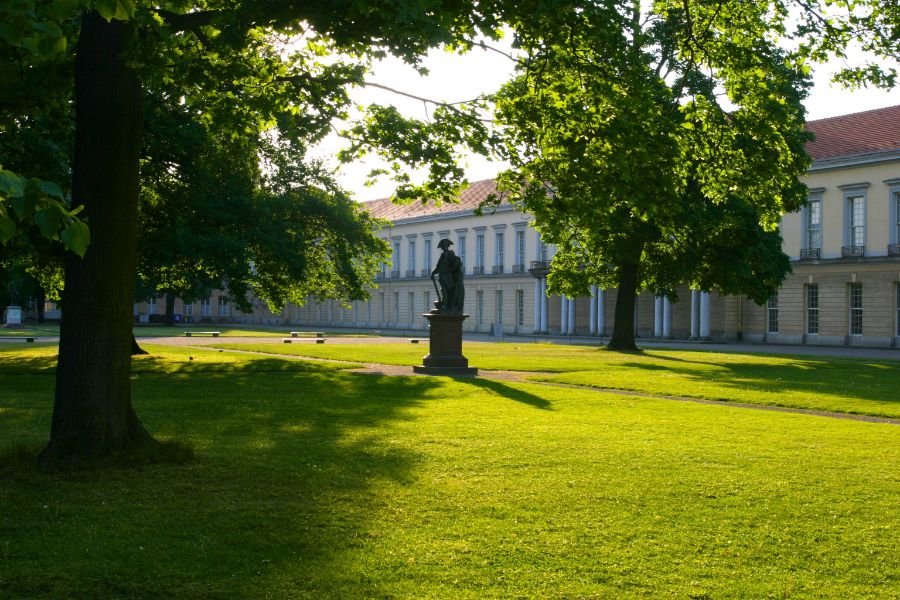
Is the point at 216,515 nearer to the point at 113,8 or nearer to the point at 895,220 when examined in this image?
the point at 113,8

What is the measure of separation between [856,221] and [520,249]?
99.3ft

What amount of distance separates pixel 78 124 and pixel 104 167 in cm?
50

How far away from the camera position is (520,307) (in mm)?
76188

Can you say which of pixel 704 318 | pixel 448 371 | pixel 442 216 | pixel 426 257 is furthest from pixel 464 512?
pixel 426 257

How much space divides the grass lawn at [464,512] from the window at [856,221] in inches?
1650

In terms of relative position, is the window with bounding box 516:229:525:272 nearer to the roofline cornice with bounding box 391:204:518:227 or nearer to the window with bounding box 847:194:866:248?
the roofline cornice with bounding box 391:204:518:227

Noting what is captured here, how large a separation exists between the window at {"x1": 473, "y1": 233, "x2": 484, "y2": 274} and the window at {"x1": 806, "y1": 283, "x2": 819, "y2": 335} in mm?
32631

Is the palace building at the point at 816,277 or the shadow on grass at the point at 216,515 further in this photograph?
the palace building at the point at 816,277

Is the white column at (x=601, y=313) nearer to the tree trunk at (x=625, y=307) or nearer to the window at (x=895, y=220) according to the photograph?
the window at (x=895, y=220)

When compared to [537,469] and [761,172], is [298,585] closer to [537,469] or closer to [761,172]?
[537,469]

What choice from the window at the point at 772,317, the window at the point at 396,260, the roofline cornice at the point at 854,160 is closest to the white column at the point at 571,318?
the window at the point at 772,317

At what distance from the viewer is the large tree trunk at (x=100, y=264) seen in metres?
7.95

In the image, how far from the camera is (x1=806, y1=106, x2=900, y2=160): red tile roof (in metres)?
50.0

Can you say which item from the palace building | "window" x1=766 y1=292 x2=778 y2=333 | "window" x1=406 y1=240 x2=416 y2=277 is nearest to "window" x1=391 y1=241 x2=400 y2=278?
"window" x1=406 y1=240 x2=416 y2=277
